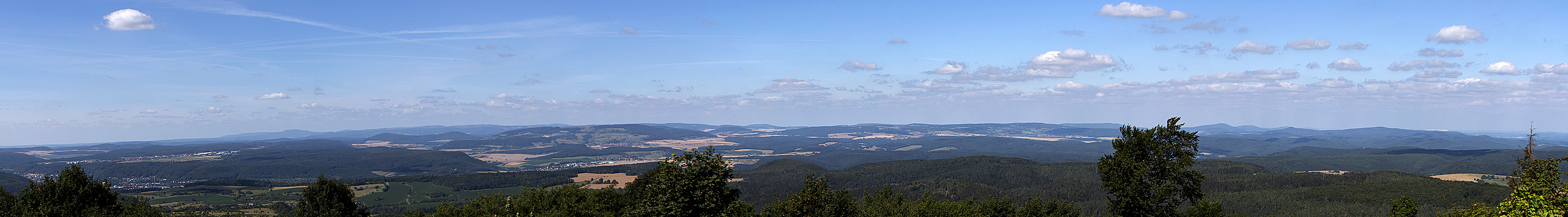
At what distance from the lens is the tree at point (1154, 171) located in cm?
4100

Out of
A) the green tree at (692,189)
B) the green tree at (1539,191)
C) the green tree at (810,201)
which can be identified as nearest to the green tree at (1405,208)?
the green tree at (1539,191)

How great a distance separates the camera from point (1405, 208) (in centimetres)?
6162

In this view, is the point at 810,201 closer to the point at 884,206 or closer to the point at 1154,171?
the point at 1154,171

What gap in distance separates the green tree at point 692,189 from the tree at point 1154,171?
2454 centimetres

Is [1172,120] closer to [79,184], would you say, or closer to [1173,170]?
A: [1173,170]

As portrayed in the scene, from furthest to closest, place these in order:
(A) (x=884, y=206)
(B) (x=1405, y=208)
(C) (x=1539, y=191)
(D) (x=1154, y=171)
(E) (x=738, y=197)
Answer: (A) (x=884, y=206)
(B) (x=1405, y=208)
(D) (x=1154, y=171)
(E) (x=738, y=197)
(C) (x=1539, y=191)

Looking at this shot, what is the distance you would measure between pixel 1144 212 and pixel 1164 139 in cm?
431

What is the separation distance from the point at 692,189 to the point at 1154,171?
27.8m

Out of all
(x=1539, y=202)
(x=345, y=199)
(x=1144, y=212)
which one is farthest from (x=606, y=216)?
(x=1539, y=202)

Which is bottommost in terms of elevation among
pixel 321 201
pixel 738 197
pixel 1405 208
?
pixel 1405 208

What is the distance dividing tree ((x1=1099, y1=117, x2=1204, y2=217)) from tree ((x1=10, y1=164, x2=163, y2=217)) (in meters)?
66.8

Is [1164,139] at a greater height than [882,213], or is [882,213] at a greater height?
[1164,139]

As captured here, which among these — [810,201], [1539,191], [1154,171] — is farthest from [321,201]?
[1539,191]

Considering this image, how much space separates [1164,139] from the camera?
4156 centimetres
